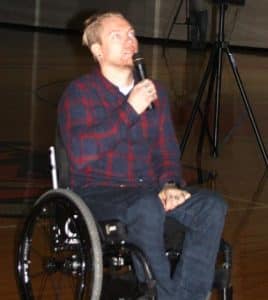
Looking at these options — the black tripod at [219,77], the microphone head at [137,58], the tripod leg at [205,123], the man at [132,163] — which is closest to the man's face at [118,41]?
the man at [132,163]

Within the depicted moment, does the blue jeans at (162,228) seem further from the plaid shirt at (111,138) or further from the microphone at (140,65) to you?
the microphone at (140,65)

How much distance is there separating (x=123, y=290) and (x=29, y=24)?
1656 centimetres

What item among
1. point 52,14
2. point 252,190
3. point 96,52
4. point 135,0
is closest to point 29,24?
point 52,14

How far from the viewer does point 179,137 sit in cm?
720

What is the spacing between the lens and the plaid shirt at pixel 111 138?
2.95m

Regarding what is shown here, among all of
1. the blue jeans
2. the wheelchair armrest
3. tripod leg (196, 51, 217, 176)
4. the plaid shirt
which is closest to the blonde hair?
the plaid shirt

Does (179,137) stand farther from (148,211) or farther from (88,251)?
(88,251)

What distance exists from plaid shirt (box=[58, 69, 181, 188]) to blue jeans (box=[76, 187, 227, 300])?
7 centimetres

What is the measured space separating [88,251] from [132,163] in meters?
0.45

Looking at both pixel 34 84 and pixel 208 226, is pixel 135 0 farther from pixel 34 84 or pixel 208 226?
pixel 208 226

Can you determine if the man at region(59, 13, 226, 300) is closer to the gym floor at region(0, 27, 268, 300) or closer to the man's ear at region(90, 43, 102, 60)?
the man's ear at region(90, 43, 102, 60)

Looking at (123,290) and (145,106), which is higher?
(145,106)

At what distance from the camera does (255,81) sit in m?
11.8

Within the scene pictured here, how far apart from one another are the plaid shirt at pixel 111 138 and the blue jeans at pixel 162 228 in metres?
0.07
